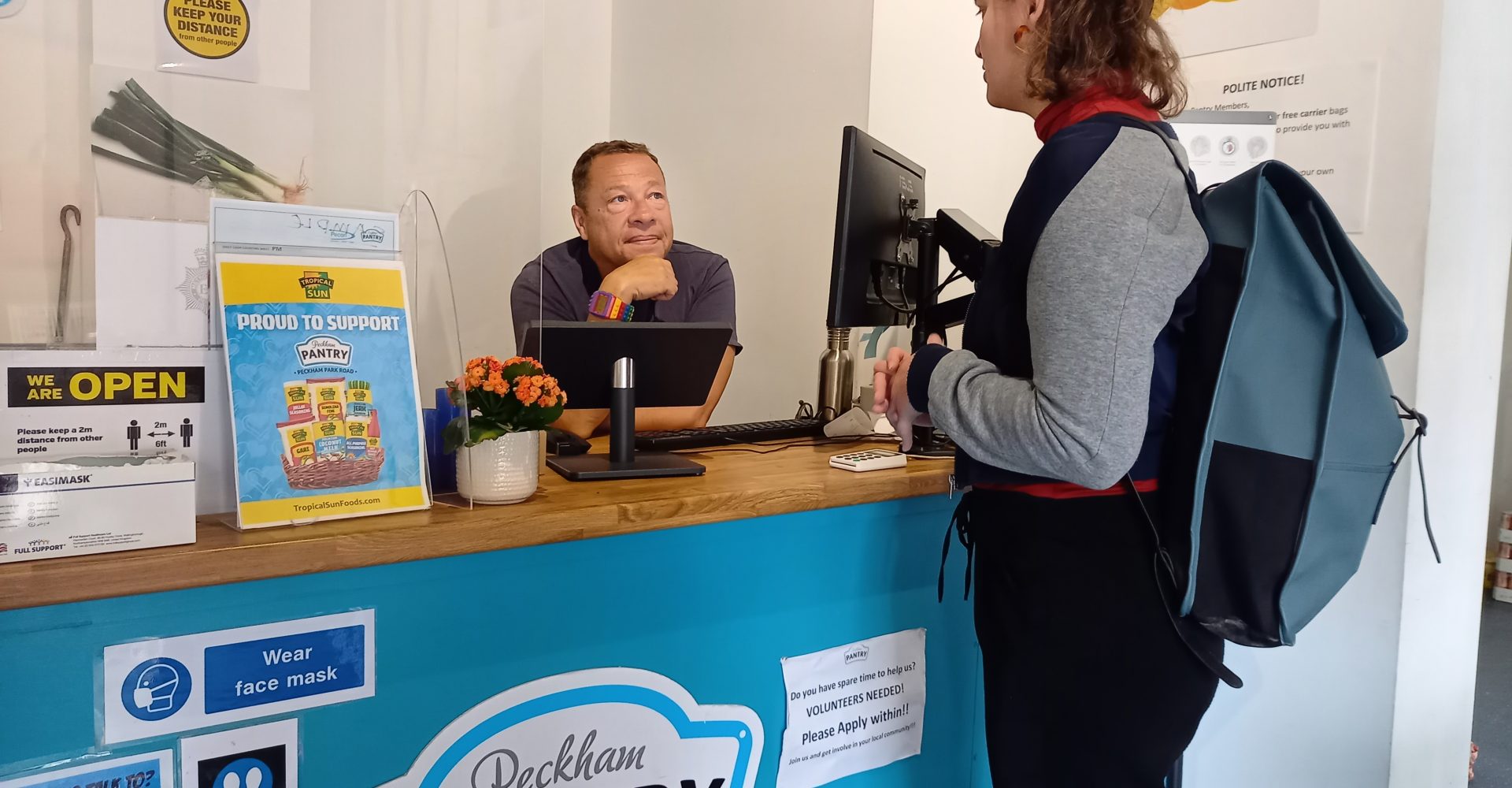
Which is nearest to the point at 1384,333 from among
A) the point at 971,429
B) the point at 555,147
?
the point at 971,429

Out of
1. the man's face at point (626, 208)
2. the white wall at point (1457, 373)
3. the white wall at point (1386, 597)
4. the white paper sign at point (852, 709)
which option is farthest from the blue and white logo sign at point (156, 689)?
the white wall at point (1457, 373)

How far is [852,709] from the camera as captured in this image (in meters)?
1.47

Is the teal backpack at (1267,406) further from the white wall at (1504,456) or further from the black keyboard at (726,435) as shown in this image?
the white wall at (1504,456)

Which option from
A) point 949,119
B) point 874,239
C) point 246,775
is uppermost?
point 949,119

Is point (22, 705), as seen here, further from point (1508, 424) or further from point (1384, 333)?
point (1508, 424)

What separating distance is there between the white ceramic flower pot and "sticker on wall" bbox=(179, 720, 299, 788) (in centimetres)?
31

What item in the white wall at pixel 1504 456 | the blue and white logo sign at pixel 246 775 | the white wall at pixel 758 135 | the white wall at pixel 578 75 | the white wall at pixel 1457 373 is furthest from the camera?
the white wall at pixel 1504 456

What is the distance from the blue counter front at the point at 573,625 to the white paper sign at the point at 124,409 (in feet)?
0.49

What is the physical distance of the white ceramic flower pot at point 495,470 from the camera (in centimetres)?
112

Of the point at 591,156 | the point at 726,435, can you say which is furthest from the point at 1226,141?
the point at 591,156

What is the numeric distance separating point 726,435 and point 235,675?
0.95 metres

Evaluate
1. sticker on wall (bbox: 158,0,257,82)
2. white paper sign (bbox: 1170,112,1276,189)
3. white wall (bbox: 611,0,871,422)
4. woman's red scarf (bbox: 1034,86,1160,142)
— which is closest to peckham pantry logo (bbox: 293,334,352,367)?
sticker on wall (bbox: 158,0,257,82)

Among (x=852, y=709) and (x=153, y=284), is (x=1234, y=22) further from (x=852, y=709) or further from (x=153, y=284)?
→ (x=153, y=284)

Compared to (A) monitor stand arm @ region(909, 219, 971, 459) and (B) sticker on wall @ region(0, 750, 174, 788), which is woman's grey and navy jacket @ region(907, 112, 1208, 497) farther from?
(B) sticker on wall @ region(0, 750, 174, 788)
